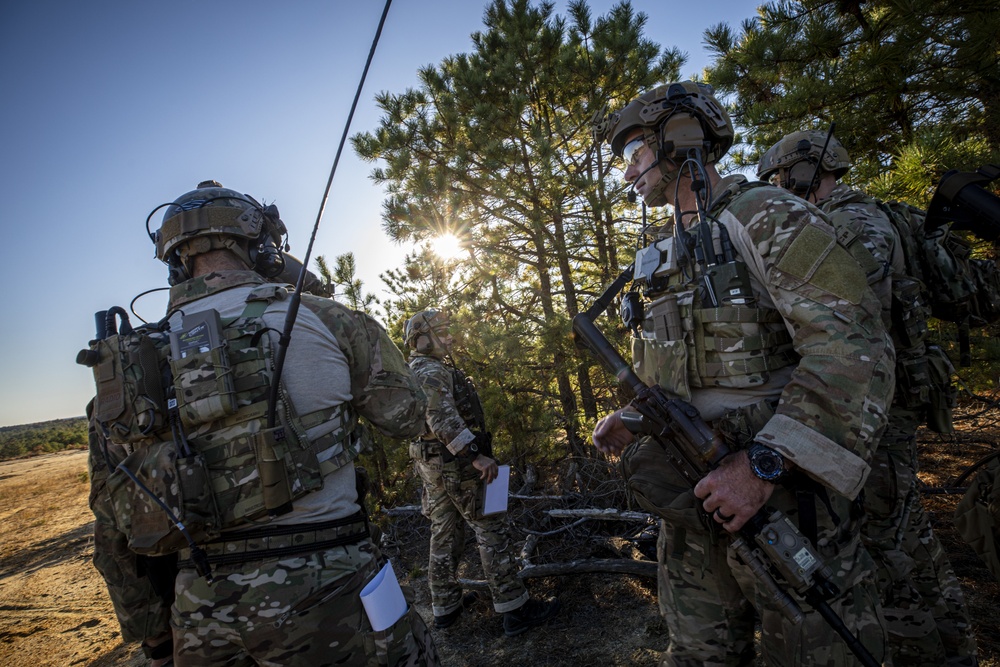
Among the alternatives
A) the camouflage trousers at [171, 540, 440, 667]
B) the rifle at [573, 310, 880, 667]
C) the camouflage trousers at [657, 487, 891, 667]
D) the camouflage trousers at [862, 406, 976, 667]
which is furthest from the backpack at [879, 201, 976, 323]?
the camouflage trousers at [171, 540, 440, 667]

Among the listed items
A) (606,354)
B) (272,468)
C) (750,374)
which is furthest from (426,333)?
(750,374)

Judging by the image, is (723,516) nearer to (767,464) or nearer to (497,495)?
(767,464)

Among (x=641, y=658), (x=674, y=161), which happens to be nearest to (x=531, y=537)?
(x=641, y=658)

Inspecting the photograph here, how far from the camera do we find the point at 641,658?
2.94 meters

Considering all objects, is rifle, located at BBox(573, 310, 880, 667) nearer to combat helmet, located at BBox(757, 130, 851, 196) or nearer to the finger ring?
the finger ring

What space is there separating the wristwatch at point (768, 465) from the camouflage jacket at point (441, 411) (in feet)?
8.68

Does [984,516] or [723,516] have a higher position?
[723,516]

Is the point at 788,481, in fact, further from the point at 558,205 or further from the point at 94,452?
the point at 558,205

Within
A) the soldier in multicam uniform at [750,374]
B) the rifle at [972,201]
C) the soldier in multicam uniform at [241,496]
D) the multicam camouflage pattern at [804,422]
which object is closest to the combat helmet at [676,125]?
the soldier in multicam uniform at [750,374]

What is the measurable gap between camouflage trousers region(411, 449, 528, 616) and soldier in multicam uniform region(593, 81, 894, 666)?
7.18ft

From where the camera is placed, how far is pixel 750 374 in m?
1.55

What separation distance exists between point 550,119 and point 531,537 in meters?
5.10

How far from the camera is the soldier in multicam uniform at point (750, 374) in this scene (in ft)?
4.42

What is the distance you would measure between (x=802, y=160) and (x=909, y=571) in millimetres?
2281
